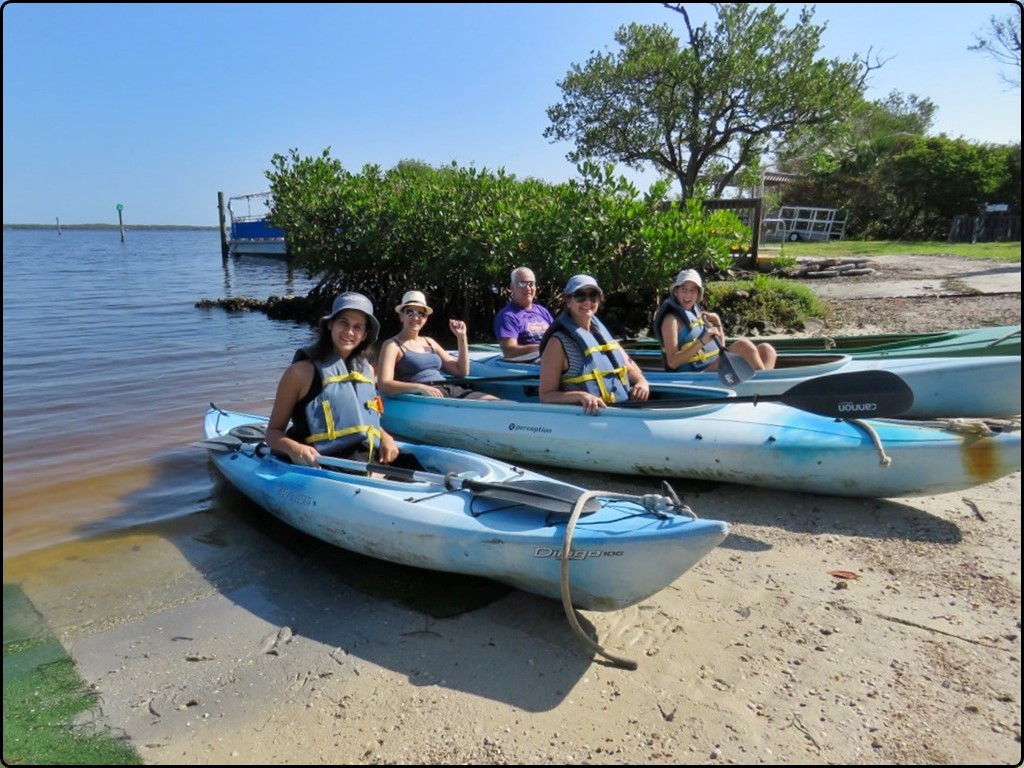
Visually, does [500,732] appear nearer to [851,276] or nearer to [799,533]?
[799,533]

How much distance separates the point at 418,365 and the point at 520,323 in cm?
126

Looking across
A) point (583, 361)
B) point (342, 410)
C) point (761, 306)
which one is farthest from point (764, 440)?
point (761, 306)

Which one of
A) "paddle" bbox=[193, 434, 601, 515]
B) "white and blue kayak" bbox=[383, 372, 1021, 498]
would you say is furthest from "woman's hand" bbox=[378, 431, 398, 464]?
"white and blue kayak" bbox=[383, 372, 1021, 498]

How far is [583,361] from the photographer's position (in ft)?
17.7

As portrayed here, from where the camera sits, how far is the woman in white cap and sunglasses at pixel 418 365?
6.43 m

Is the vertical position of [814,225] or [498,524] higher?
[814,225]

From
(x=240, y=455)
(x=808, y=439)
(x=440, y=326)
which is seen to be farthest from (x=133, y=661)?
(x=440, y=326)

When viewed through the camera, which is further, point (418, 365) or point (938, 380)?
point (418, 365)

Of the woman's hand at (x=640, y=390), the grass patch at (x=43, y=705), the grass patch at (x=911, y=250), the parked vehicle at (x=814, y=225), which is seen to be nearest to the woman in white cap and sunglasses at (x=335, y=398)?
the grass patch at (x=43, y=705)

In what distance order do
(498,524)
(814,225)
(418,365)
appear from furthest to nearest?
(814,225) → (418,365) → (498,524)

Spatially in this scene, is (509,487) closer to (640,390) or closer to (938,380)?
(640,390)

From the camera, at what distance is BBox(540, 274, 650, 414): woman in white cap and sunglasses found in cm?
518

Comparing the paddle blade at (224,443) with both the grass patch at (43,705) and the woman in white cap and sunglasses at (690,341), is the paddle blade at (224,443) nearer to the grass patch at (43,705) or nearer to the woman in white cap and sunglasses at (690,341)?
the grass patch at (43,705)

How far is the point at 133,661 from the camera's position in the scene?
143 inches
